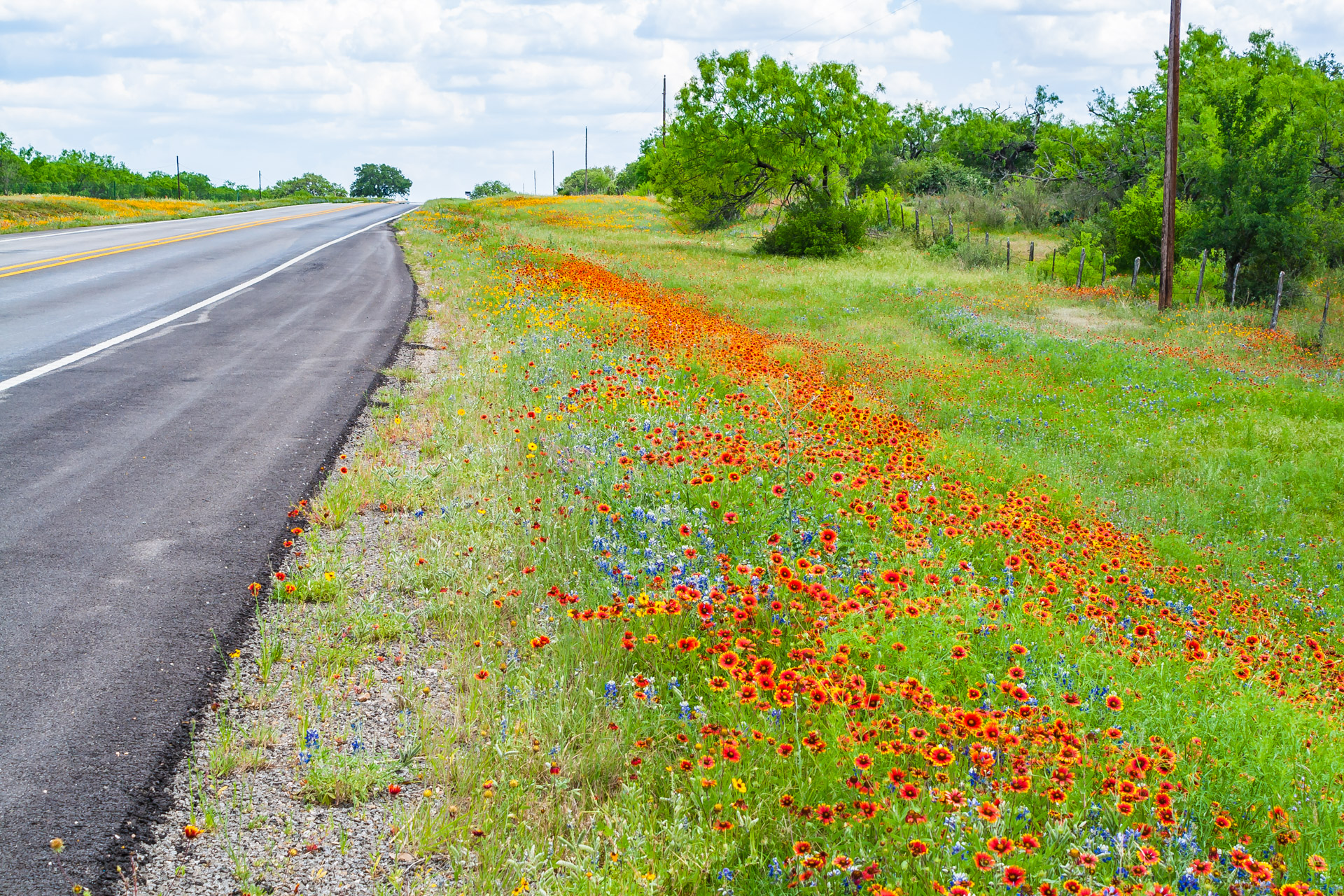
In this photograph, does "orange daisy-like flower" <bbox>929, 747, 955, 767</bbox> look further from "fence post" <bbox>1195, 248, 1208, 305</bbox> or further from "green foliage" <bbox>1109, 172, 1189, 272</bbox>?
"green foliage" <bbox>1109, 172, 1189, 272</bbox>

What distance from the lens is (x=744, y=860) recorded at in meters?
2.54

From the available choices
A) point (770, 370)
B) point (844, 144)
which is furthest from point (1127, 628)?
point (844, 144)

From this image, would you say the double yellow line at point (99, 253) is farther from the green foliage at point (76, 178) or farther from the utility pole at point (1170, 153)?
the green foliage at point (76, 178)

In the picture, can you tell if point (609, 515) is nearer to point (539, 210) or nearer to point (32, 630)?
point (32, 630)

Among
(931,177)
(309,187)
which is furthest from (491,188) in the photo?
(931,177)

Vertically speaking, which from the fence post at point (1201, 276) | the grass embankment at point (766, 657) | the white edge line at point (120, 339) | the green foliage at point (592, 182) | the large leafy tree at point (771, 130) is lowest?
the grass embankment at point (766, 657)

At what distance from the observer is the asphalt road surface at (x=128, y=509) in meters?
2.90

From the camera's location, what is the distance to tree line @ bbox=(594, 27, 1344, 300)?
23219mm

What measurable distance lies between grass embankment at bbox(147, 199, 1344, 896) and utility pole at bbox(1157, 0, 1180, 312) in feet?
45.0

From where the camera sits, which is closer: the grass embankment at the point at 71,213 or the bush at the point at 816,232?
the grass embankment at the point at 71,213

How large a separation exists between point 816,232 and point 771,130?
492cm

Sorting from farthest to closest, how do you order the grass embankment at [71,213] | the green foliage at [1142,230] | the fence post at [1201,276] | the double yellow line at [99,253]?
1. the grass embankment at [71,213]
2. the green foliage at [1142,230]
3. the fence post at [1201,276]
4. the double yellow line at [99,253]

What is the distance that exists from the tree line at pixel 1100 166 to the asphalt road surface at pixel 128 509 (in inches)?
915

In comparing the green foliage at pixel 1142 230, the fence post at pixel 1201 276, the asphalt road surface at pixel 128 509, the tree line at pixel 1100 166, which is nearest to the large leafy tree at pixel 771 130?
the tree line at pixel 1100 166
